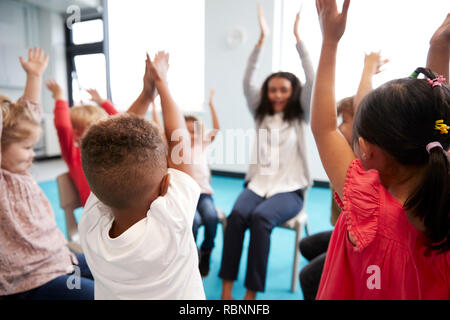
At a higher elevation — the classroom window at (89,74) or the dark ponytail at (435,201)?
the classroom window at (89,74)

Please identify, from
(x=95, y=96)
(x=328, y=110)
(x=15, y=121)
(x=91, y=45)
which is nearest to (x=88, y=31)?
(x=91, y=45)

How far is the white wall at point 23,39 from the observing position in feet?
2.08

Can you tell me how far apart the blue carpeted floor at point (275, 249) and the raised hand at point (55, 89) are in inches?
40.0

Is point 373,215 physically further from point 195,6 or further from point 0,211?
point 0,211

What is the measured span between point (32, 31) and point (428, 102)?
926 millimetres

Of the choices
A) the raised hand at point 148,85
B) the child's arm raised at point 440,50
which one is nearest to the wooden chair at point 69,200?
the raised hand at point 148,85

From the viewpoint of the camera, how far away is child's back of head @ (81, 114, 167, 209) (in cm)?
45

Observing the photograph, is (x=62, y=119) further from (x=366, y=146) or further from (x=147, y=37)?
(x=366, y=146)

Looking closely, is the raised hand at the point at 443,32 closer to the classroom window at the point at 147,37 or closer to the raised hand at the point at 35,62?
the classroom window at the point at 147,37

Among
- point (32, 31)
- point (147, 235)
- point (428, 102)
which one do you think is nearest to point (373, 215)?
point (428, 102)

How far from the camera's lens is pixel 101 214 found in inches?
21.4

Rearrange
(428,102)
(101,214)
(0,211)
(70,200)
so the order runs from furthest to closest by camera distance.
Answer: (70,200)
(0,211)
(101,214)
(428,102)

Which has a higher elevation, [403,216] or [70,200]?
[403,216]

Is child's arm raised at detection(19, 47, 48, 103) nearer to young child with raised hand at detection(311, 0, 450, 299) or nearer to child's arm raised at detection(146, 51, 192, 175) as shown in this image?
child's arm raised at detection(146, 51, 192, 175)
